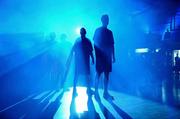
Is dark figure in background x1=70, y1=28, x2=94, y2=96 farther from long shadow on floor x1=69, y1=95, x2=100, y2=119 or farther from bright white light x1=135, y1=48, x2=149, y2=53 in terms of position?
bright white light x1=135, y1=48, x2=149, y2=53

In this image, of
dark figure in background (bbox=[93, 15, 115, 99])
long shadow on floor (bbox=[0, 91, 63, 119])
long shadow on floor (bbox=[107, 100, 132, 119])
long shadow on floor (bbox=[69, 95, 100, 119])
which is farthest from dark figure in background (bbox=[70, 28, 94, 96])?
long shadow on floor (bbox=[107, 100, 132, 119])

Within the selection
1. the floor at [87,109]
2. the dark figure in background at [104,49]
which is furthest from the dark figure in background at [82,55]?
the floor at [87,109]

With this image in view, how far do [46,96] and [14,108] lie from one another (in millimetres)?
1641

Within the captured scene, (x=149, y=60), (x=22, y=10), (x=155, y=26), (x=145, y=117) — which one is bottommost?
(x=145, y=117)

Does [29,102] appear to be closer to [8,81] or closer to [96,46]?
[96,46]

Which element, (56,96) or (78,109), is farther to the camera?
(56,96)

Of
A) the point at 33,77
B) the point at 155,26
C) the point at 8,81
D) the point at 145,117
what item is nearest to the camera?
the point at 145,117

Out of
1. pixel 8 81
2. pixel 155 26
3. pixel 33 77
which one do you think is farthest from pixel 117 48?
pixel 8 81

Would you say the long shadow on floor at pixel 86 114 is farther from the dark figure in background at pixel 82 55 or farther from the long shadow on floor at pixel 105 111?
the dark figure in background at pixel 82 55

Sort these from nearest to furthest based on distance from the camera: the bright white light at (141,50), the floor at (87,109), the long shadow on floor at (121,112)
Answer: the long shadow on floor at (121,112) < the floor at (87,109) < the bright white light at (141,50)

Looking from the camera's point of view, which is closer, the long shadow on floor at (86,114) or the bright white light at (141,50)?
the long shadow on floor at (86,114)

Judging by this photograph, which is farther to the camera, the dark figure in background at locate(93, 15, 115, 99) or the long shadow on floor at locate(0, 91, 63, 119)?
the dark figure in background at locate(93, 15, 115, 99)

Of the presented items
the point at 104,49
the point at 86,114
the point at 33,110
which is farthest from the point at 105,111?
the point at 104,49

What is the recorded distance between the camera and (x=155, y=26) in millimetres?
24141
